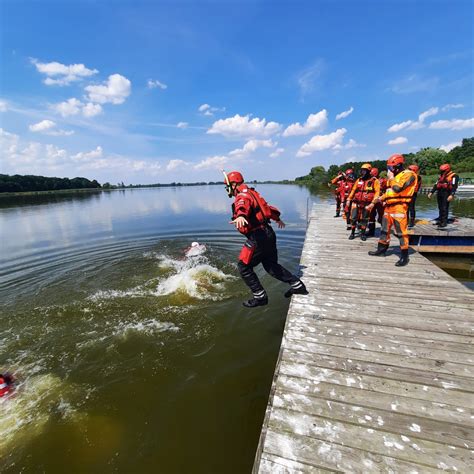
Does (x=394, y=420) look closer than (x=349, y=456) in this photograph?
No

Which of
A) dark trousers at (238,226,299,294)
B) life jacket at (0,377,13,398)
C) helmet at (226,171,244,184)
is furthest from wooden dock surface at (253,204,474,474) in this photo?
life jacket at (0,377,13,398)

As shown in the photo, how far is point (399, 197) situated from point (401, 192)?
0.14 meters

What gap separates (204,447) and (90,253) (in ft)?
35.4

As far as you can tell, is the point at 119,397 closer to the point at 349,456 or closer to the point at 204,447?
the point at 204,447

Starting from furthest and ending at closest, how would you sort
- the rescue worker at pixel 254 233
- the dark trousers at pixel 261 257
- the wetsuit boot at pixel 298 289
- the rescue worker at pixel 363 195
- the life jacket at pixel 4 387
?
the rescue worker at pixel 363 195 < the wetsuit boot at pixel 298 289 < the dark trousers at pixel 261 257 < the rescue worker at pixel 254 233 < the life jacket at pixel 4 387

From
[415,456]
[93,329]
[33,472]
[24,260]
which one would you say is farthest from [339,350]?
[24,260]

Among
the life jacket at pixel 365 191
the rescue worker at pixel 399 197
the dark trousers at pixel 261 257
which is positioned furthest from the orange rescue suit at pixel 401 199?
the dark trousers at pixel 261 257

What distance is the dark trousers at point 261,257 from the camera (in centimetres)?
444

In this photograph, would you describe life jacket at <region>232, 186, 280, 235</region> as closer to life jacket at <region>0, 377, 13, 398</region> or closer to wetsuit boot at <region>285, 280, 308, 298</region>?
wetsuit boot at <region>285, 280, 308, 298</region>

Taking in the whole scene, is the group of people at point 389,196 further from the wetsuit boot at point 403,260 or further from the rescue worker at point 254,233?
the rescue worker at point 254,233

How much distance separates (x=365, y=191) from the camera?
8625 mm

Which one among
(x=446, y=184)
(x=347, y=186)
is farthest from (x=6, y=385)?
(x=347, y=186)

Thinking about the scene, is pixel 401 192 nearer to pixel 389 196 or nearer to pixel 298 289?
pixel 389 196

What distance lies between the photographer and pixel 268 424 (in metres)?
2.25
